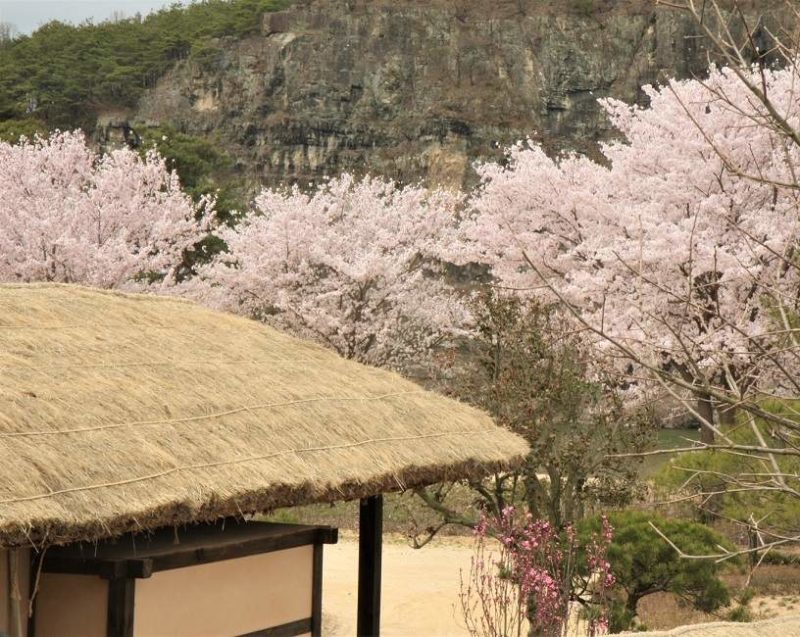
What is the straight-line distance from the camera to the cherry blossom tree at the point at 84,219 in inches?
945

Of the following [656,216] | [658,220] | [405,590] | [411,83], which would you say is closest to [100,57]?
[411,83]

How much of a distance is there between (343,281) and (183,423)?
736 inches

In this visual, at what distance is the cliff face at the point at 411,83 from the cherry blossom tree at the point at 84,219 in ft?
127

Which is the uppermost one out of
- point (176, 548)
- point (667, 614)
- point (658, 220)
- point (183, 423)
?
point (658, 220)

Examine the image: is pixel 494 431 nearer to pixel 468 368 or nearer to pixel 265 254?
pixel 468 368

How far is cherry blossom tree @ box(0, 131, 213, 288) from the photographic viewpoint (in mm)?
24000

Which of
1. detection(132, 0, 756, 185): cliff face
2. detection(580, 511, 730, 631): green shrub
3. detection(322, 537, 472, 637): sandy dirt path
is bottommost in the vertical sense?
detection(322, 537, 472, 637): sandy dirt path

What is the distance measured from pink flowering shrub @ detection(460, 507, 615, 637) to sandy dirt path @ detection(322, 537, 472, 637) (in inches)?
30.6

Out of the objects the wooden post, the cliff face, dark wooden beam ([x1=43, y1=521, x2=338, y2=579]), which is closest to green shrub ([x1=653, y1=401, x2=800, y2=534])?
the wooden post

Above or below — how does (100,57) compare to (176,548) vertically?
above

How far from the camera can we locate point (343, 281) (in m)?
25.5

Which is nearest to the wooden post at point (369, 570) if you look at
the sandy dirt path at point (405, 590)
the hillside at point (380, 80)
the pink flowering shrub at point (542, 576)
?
the pink flowering shrub at point (542, 576)

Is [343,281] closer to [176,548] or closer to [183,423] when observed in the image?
[176,548]

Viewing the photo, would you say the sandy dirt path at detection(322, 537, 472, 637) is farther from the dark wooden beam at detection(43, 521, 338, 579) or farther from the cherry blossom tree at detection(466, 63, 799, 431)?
the dark wooden beam at detection(43, 521, 338, 579)
